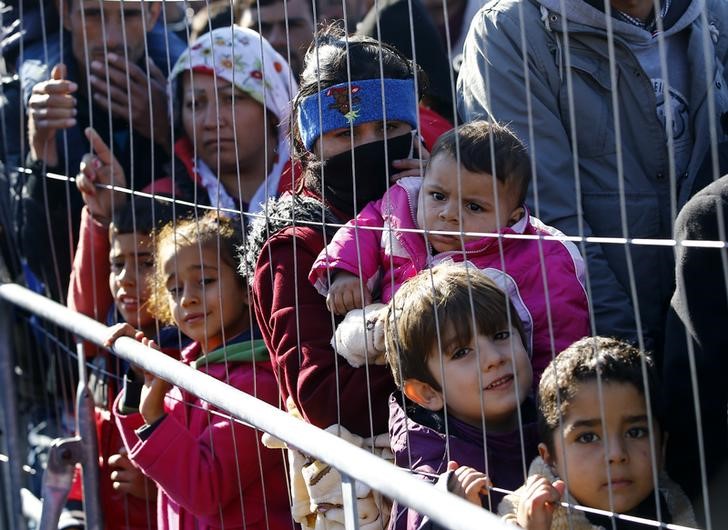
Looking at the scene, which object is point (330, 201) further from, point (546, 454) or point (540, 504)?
point (540, 504)

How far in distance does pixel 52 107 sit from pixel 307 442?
2181 millimetres

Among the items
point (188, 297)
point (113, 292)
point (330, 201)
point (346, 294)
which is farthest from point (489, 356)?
point (113, 292)

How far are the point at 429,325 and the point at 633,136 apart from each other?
76cm

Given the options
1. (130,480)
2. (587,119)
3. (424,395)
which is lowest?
(130,480)

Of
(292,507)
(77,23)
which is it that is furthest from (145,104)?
(292,507)

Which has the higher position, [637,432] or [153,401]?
[637,432]

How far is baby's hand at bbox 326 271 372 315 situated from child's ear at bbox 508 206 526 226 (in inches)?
14.5

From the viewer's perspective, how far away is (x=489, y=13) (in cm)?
307

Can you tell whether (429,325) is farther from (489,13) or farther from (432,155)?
(489,13)

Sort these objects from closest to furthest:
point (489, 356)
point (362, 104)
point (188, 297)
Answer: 1. point (489, 356)
2. point (362, 104)
3. point (188, 297)

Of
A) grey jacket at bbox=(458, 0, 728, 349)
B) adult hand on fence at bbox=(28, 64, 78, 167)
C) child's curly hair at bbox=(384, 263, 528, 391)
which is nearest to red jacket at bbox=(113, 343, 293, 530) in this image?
child's curly hair at bbox=(384, 263, 528, 391)

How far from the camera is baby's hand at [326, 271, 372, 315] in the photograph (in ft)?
9.43

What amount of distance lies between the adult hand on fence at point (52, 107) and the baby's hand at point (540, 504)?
257 cm

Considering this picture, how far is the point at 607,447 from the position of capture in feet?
7.64
